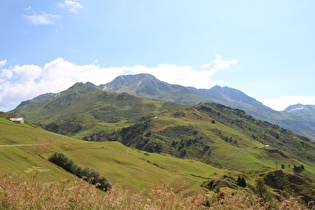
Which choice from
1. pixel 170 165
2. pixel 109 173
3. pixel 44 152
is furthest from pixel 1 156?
pixel 170 165

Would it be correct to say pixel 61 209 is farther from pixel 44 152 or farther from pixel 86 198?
pixel 44 152

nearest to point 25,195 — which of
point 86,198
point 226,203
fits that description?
point 86,198

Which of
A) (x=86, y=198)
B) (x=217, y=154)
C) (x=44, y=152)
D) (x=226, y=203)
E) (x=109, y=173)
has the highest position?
(x=86, y=198)

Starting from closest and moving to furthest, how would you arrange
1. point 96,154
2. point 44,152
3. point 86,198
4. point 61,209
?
1. point 61,209
2. point 86,198
3. point 44,152
4. point 96,154

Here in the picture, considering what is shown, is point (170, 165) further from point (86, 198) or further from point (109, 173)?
point (86, 198)

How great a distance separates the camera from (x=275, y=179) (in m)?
108

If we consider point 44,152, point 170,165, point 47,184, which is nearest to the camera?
point 47,184

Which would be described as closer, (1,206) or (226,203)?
(1,206)

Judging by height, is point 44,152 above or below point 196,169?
above

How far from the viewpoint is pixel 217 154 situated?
199750mm

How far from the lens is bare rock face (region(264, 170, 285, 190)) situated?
10599 cm

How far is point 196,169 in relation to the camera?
114m

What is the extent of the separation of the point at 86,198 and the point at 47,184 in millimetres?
1940

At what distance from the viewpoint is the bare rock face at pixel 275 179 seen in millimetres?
105988
